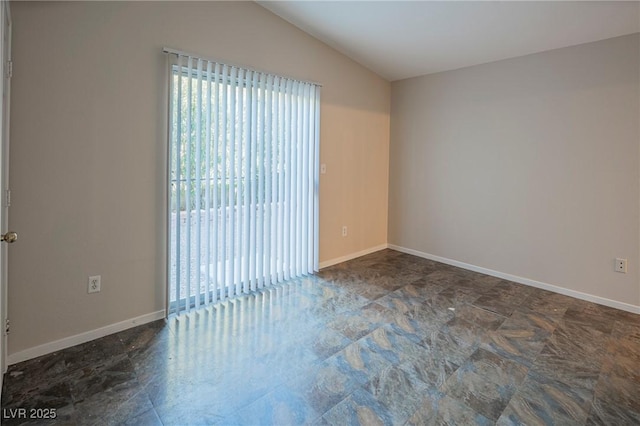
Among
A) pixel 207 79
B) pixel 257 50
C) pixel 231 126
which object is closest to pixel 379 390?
pixel 231 126

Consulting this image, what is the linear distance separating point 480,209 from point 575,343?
1837mm

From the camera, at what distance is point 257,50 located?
3.15 metres

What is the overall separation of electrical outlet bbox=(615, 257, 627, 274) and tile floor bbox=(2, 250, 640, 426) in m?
0.38

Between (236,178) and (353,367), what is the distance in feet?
6.16

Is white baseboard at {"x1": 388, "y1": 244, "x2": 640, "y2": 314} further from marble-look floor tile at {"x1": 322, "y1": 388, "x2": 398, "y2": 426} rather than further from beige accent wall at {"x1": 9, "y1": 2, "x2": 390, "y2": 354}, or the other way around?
beige accent wall at {"x1": 9, "y1": 2, "x2": 390, "y2": 354}

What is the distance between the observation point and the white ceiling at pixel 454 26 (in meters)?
2.62

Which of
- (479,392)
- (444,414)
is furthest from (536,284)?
(444,414)

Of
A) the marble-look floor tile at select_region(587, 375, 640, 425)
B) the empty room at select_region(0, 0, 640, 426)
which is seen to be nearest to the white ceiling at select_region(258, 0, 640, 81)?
the empty room at select_region(0, 0, 640, 426)

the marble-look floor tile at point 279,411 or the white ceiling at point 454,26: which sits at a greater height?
the white ceiling at point 454,26

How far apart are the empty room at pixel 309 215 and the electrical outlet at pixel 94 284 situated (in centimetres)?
1

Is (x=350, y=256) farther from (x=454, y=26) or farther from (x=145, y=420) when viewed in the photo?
(x=145, y=420)

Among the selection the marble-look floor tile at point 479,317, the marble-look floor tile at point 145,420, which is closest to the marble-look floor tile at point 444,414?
the marble-look floor tile at point 479,317

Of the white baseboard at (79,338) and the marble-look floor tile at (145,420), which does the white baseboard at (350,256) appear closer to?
the white baseboard at (79,338)

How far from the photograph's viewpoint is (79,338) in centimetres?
229
